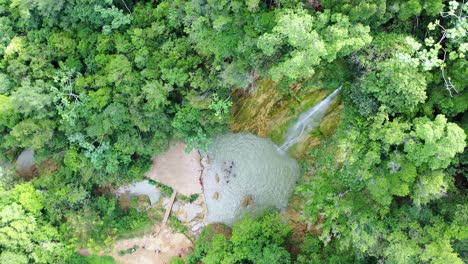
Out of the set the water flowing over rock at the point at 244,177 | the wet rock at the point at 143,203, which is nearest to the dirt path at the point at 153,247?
the wet rock at the point at 143,203

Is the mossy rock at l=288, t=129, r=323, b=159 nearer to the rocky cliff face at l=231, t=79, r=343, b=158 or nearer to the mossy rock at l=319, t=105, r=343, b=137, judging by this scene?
the rocky cliff face at l=231, t=79, r=343, b=158

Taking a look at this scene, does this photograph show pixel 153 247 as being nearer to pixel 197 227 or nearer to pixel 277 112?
pixel 197 227

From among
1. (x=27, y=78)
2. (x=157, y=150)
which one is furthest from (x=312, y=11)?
(x=27, y=78)

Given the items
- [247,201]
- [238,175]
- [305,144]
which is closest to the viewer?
[305,144]

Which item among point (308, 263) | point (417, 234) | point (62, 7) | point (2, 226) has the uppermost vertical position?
point (62, 7)

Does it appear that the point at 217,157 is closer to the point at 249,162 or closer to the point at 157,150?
the point at 249,162

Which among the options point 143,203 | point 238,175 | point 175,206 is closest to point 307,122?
point 238,175
